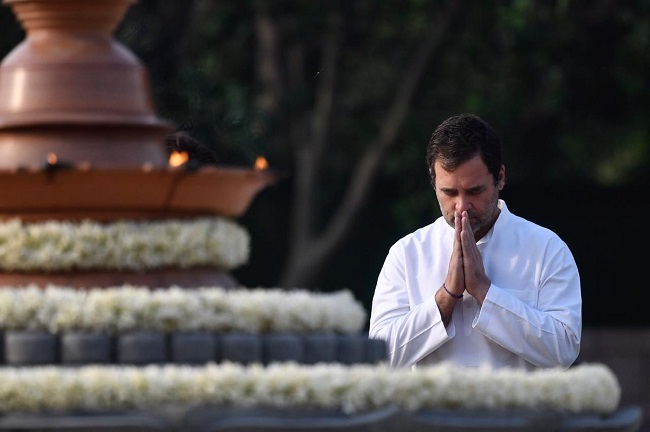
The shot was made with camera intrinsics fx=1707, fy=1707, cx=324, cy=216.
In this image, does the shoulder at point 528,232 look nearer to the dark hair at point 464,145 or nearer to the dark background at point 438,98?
the dark hair at point 464,145

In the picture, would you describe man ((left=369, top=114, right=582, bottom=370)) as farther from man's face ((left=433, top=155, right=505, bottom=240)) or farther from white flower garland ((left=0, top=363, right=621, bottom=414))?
white flower garland ((left=0, top=363, right=621, bottom=414))

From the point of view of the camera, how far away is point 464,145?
19.4ft

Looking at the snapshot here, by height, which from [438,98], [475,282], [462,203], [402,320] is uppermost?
[438,98]

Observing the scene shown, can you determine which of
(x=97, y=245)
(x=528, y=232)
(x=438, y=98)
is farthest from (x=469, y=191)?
(x=438, y=98)

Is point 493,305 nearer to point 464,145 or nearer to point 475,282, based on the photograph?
point 475,282

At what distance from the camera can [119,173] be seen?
13.5ft

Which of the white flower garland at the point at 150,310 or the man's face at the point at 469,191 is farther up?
the man's face at the point at 469,191

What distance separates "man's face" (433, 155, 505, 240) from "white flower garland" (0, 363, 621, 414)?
1890mm

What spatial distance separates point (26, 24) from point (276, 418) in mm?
1428

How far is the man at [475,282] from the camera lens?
5.67 m

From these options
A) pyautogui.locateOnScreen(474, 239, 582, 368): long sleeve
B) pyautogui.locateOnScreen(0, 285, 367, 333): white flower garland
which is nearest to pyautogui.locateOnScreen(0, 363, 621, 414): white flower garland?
pyautogui.locateOnScreen(0, 285, 367, 333): white flower garland

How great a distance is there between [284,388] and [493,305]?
2.03 m

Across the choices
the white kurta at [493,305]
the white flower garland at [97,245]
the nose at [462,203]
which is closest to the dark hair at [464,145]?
the nose at [462,203]

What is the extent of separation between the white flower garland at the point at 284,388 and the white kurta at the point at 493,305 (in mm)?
1633
